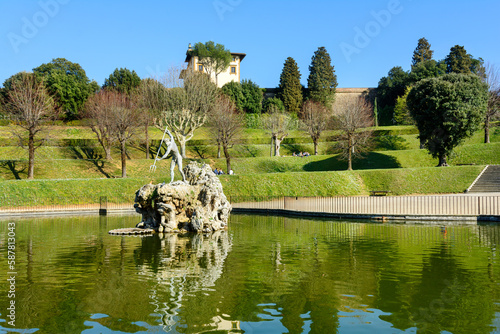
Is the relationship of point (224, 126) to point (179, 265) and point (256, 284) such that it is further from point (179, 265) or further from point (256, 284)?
point (256, 284)

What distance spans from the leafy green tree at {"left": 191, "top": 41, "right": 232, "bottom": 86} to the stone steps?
69121 mm

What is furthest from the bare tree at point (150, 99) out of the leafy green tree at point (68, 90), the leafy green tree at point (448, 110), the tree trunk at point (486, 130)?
the tree trunk at point (486, 130)

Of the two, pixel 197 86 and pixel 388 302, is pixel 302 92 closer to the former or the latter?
pixel 197 86

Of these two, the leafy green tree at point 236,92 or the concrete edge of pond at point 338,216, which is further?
the leafy green tree at point 236,92

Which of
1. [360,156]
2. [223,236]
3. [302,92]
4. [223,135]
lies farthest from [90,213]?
[302,92]

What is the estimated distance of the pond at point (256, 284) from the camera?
8477 mm

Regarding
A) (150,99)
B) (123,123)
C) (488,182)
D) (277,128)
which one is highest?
(150,99)

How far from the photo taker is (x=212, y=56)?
328 ft

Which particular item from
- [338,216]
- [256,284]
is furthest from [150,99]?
[256,284]

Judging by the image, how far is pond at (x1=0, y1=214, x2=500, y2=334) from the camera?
8477mm

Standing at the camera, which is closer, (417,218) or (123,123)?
(417,218)

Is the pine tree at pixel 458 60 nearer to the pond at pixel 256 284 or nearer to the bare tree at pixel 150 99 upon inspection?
the bare tree at pixel 150 99

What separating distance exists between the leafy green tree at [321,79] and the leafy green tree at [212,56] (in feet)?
70.3

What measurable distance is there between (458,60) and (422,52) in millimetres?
13682
